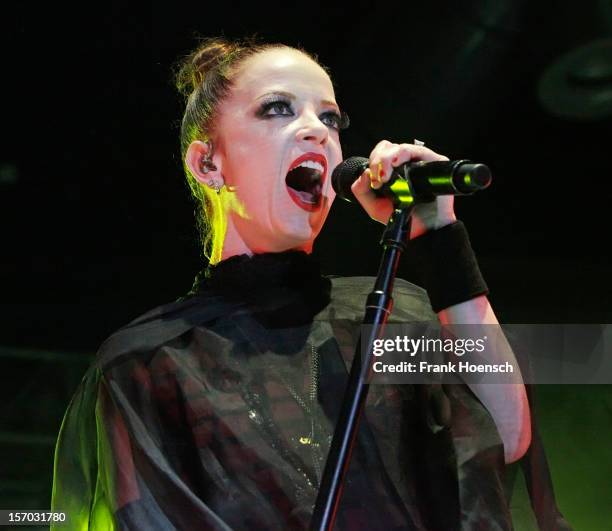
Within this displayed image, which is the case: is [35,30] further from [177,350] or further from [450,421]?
[450,421]

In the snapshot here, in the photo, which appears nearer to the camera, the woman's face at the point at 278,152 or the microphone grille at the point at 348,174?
the microphone grille at the point at 348,174

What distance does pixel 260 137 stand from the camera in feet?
4.79

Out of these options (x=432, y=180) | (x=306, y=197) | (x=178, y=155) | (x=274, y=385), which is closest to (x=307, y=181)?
(x=306, y=197)

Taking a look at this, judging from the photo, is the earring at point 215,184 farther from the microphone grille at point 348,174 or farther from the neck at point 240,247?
the microphone grille at point 348,174

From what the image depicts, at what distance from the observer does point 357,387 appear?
941 mm

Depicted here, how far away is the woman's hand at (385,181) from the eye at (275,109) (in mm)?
370

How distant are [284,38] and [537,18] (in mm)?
600

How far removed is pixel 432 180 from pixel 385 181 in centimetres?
9

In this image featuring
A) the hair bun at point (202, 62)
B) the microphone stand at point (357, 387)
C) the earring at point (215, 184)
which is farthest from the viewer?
the hair bun at point (202, 62)

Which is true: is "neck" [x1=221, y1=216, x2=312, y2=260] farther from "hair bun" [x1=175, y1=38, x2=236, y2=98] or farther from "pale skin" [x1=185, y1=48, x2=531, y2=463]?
"hair bun" [x1=175, y1=38, x2=236, y2=98]

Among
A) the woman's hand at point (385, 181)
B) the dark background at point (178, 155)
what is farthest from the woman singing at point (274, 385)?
the dark background at point (178, 155)

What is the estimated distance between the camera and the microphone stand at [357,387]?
35.6 inches

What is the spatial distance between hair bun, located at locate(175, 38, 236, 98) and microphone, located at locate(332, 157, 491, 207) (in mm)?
684

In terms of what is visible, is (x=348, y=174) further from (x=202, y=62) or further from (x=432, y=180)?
(x=202, y=62)
